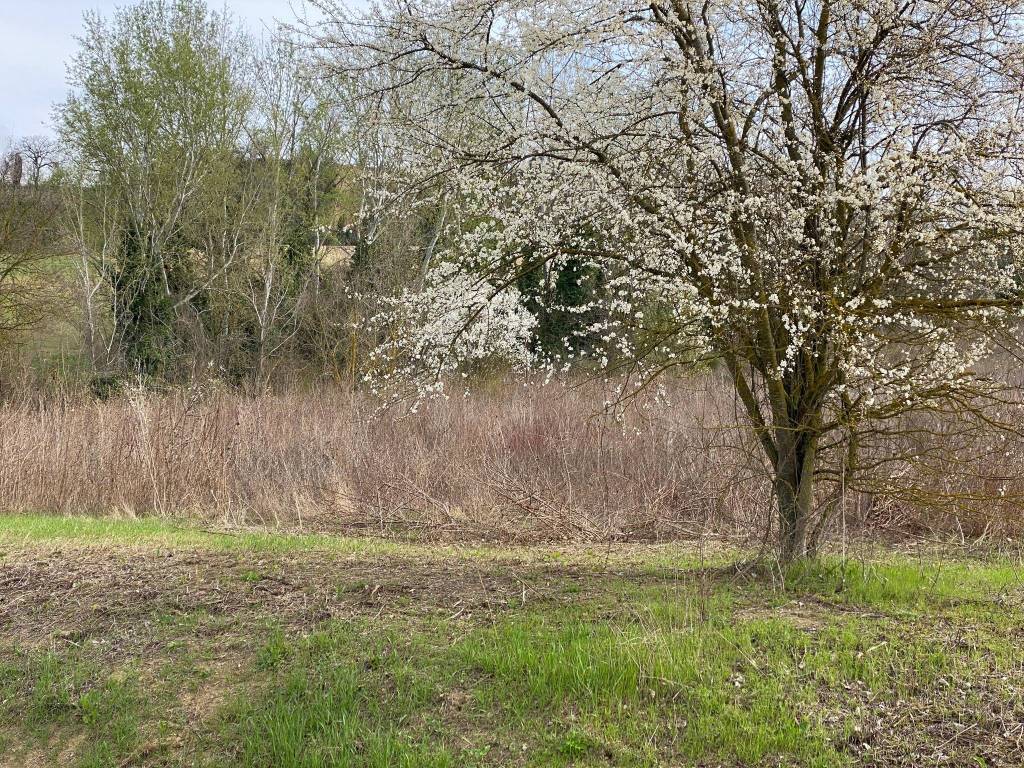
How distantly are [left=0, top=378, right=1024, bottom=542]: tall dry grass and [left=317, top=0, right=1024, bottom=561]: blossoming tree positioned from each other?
10.1 feet

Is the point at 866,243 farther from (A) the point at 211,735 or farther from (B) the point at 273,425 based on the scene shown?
(B) the point at 273,425

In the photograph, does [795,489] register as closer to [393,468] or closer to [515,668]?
[515,668]

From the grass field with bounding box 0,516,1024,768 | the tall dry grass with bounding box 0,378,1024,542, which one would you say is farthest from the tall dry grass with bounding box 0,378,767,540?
the grass field with bounding box 0,516,1024,768

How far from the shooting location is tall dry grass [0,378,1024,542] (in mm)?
8562

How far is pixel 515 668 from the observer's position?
3996 millimetres

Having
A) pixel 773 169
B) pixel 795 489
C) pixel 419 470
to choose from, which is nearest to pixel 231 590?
pixel 795 489

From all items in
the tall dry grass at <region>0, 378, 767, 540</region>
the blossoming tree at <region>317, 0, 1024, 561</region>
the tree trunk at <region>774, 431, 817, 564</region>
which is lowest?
the tall dry grass at <region>0, 378, 767, 540</region>

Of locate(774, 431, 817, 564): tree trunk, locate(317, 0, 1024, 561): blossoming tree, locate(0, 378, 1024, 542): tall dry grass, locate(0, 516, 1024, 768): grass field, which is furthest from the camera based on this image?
locate(0, 378, 1024, 542): tall dry grass

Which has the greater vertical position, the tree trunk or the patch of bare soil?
the tree trunk

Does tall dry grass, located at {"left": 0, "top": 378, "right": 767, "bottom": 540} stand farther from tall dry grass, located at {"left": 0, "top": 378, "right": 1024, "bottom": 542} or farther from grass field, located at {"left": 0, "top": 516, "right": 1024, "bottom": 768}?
grass field, located at {"left": 0, "top": 516, "right": 1024, "bottom": 768}

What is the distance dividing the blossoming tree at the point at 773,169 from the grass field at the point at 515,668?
3.60 feet

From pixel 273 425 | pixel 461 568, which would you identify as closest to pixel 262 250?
pixel 273 425

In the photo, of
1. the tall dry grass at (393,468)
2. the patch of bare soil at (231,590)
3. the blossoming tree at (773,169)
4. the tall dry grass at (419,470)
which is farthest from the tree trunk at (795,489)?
the tall dry grass at (393,468)

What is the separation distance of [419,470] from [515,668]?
250 inches
